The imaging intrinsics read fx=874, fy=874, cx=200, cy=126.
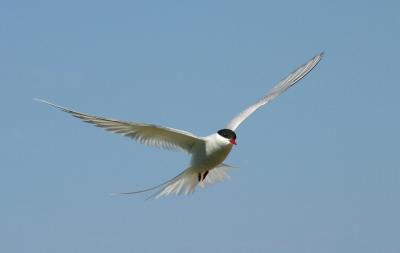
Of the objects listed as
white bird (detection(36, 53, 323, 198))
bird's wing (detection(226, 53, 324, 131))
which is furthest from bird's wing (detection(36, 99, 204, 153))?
bird's wing (detection(226, 53, 324, 131))

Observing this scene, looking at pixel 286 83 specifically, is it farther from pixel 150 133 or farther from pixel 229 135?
pixel 150 133

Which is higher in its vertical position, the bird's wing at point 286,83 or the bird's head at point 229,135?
the bird's wing at point 286,83

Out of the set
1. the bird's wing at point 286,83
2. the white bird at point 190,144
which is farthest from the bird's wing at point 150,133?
the bird's wing at point 286,83

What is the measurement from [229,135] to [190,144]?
0.72 meters

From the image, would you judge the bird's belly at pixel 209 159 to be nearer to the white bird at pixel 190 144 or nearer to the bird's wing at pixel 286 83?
the white bird at pixel 190 144

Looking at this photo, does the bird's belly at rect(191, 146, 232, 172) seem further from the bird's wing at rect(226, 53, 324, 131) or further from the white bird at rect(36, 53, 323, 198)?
the bird's wing at rect(226, 53, 324, 131)

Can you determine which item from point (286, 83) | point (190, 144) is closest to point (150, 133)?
point (190, 144)

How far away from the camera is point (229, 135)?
13.2 meters

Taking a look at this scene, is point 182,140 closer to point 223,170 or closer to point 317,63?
point 223,170

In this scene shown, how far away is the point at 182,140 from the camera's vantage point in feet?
44.0

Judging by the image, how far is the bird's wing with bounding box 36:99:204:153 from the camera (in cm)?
1194

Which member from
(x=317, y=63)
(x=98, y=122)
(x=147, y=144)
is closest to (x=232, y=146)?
(x=147, y=144)

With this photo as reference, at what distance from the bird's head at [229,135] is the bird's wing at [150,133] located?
358 millimetres

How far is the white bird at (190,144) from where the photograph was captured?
12.4 meters
